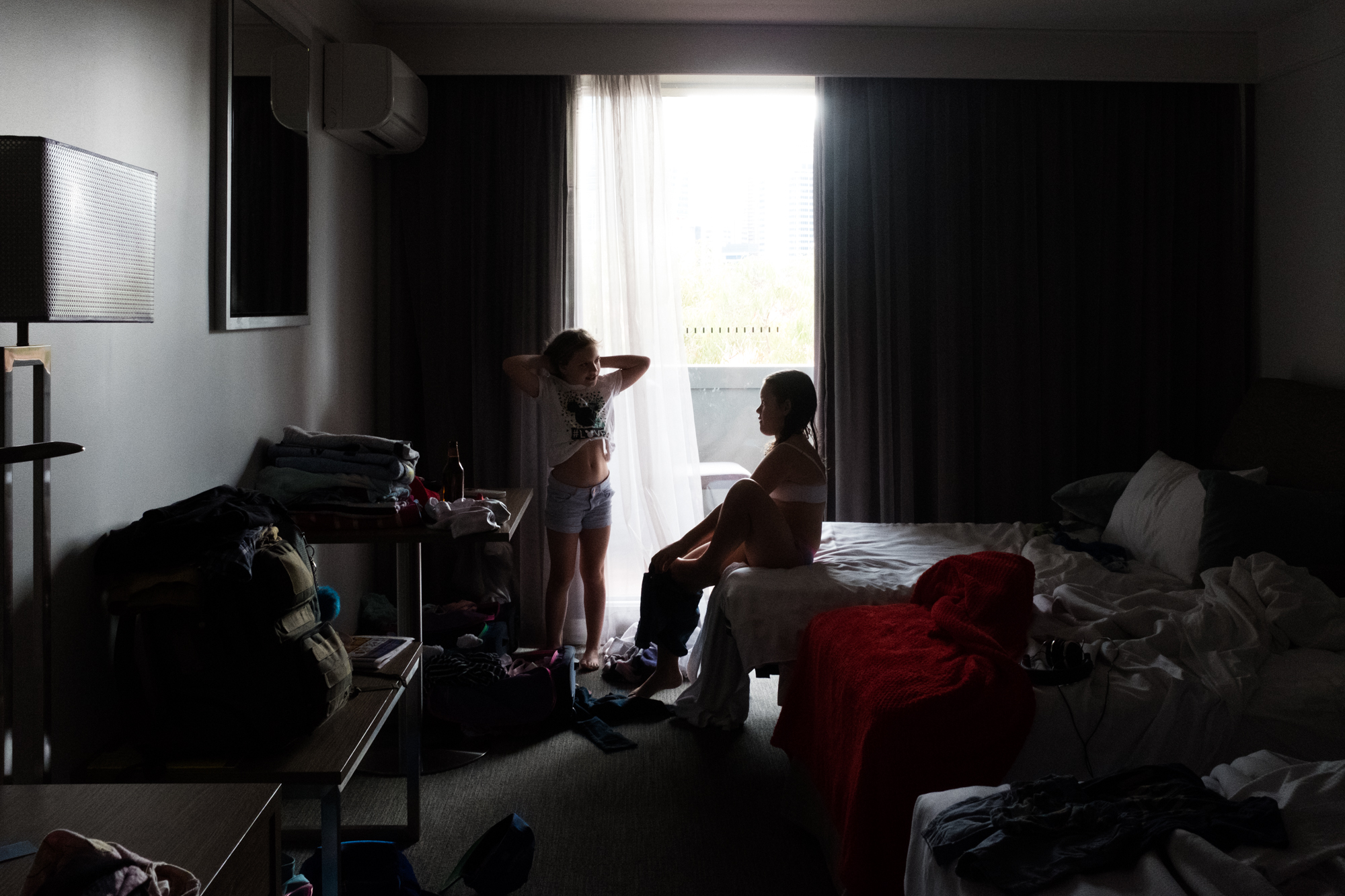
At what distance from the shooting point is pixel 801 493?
3383mm

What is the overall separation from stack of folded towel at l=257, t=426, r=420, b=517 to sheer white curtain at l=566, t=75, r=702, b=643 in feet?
4.97

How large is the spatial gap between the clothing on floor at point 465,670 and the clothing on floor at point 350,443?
2.48 feet

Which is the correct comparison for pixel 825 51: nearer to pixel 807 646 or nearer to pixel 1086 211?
pixel 1086 211

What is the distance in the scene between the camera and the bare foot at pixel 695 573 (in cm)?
337

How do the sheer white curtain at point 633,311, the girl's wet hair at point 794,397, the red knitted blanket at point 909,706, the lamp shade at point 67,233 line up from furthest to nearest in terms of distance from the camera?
the sheer white curtain at point 633,311, the girl's wet hair at point 794,397, the red knitted blanket at point 909,706, the lamp shade at point 67,233

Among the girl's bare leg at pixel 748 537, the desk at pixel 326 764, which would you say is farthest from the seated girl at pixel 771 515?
the desk at pixel 326 764

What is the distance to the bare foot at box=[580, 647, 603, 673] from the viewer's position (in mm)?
4027

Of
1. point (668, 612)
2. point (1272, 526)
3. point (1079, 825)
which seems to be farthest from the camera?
Result: point (668, 612)

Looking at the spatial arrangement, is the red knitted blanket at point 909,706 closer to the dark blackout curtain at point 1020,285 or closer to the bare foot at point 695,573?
the bare foot at point 695,573

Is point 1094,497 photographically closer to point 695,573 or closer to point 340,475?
point 695,573

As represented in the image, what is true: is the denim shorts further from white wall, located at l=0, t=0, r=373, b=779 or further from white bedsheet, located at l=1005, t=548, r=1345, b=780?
white bedsheet, located at l=1005, t=548, r=1345, b=780

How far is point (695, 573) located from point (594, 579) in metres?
0.84

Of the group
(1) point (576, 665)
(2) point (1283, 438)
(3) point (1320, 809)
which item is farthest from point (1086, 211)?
(3) point (1320, 809)

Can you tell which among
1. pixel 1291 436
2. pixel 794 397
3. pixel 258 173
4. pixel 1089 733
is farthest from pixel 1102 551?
pixel 258 173
